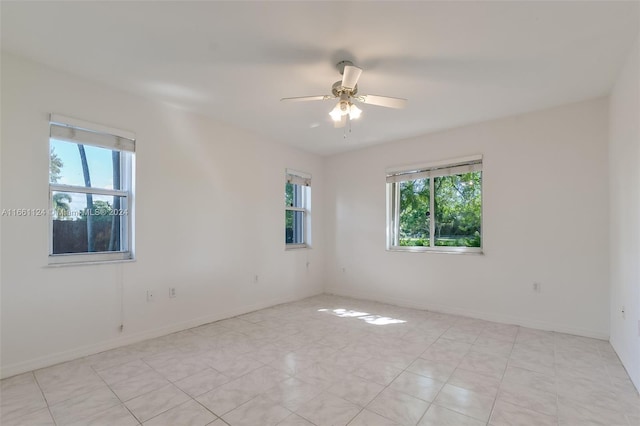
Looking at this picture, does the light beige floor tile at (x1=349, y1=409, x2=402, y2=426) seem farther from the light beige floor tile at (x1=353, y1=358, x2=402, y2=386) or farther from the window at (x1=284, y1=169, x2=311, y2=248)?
the window at (x1=284, y1=169, x2=311, y2=248)

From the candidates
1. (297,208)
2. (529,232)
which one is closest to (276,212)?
(297,208)

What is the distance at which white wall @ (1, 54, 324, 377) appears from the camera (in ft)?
8.09

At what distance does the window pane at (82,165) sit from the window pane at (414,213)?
3.90 meters

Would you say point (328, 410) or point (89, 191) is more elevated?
point (89, 191)

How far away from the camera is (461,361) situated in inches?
104

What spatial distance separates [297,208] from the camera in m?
5.30

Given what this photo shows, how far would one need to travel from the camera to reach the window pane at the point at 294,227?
5.15 meters

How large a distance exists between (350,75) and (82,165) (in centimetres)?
269

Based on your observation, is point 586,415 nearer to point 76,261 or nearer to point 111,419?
point 111,419

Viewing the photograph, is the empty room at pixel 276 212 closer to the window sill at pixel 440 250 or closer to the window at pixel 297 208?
the window sill at pixel 440 250

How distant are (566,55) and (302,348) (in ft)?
11.3

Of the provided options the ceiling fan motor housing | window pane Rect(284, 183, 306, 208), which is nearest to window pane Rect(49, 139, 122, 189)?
the ceiling fan motor housing

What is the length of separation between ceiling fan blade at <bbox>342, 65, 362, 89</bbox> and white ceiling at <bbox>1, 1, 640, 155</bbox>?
0.74 feet

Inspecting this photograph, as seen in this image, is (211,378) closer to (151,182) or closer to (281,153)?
(151,182)
